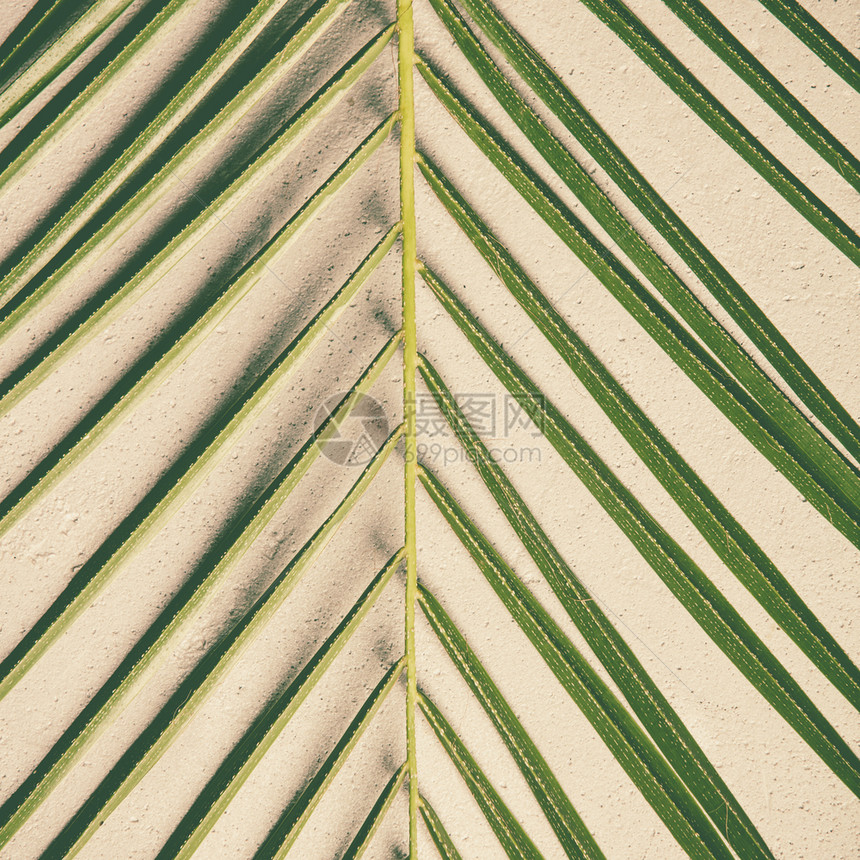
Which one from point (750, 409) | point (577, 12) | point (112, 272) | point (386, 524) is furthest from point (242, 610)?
point (577, 12)

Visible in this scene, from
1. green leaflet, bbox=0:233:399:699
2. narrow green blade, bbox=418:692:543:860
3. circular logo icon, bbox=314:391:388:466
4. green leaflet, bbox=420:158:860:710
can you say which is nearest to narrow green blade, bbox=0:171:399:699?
green leaflet, bbox=0:233:399:699

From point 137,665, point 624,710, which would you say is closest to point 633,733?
point 624,710

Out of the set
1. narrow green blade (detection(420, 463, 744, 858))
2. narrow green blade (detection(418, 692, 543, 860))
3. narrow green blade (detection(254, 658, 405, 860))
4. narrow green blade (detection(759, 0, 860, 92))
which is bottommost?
narrow green blade (detection(254, 658, 405, 860))

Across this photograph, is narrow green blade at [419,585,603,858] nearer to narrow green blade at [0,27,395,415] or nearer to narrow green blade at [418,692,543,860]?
narrow green blade at [418,692,543,860]

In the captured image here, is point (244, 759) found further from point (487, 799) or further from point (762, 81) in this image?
point (762, 81)

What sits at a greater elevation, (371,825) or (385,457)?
(385,457)

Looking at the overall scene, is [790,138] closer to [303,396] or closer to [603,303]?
[603,303]

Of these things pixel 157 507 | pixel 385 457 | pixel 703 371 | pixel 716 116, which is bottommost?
pixel 157 507

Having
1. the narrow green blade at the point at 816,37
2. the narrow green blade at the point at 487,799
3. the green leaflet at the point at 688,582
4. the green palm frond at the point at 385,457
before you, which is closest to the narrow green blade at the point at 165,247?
the green palm frond at the point at 385,457
